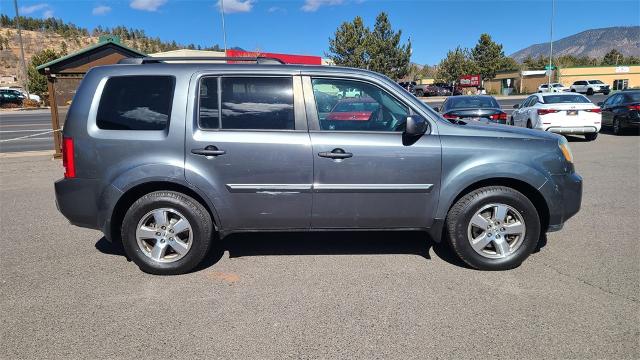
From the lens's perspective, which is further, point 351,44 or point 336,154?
point 351,44

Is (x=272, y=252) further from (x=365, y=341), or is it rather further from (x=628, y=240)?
(x=628, y=240)

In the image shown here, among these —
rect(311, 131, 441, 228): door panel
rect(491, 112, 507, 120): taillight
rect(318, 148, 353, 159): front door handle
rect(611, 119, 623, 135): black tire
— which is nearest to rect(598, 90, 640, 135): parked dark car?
rect(611, 119, 623, 135): black tire

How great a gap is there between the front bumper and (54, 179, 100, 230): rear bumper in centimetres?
404

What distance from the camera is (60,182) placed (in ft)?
13.4

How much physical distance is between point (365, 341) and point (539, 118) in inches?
463

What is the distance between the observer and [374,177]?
3.96 meters

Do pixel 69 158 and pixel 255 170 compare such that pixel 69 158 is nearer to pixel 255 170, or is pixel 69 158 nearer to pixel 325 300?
pixel 255 170

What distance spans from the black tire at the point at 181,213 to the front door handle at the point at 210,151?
440 mm

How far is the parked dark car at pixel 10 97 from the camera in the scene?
1735 inches

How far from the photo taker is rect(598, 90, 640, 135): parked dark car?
1406cm

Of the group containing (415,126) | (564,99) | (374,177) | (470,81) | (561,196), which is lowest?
(561,196)

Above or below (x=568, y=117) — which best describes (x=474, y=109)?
above

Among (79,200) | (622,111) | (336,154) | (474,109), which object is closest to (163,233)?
(79,200)

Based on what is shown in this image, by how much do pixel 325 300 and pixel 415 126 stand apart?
5.40 feet
